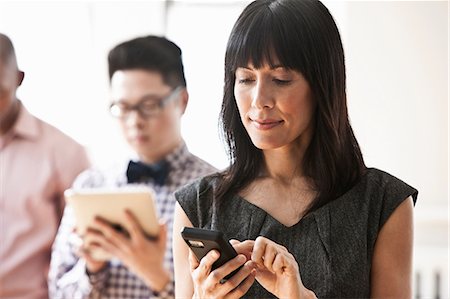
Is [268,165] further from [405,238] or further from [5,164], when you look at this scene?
[5,164]

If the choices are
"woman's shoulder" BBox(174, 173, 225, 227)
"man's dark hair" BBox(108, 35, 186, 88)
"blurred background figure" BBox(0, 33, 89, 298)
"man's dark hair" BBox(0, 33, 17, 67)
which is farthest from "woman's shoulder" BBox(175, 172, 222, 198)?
"man's dark hair" BBox(0, 33, 17, 67)

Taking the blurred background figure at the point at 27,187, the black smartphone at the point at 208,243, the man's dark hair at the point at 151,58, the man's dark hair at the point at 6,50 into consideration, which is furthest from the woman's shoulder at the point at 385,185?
the man's dark hair at the point at 6,50

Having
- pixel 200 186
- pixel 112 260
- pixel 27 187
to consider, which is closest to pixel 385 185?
pixel 200 186

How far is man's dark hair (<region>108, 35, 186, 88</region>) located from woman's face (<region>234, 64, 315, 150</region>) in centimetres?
76

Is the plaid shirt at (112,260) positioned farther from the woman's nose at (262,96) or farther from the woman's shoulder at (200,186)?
the woman's nose at (262,96)

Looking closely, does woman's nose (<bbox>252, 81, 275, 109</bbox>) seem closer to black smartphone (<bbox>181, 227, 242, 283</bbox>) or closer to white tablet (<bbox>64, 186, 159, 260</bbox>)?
black smartphone (<bbox>181, 227, 242, 283</bbox>)

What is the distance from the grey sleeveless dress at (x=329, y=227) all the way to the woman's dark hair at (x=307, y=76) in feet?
0.08

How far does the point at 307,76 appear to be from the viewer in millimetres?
1060

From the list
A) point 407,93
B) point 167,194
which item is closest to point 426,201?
point 407,93

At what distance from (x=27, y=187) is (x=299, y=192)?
98 centimetres

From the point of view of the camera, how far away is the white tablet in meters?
1.58

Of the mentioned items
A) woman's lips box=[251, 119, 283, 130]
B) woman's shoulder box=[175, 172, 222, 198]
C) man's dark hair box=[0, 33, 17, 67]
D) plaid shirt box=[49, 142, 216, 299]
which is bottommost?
plaid shirt box=[49, 142, 216, 299]

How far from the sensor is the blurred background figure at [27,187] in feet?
6.11

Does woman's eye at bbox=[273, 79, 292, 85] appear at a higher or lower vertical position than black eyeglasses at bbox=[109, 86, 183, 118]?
higher
